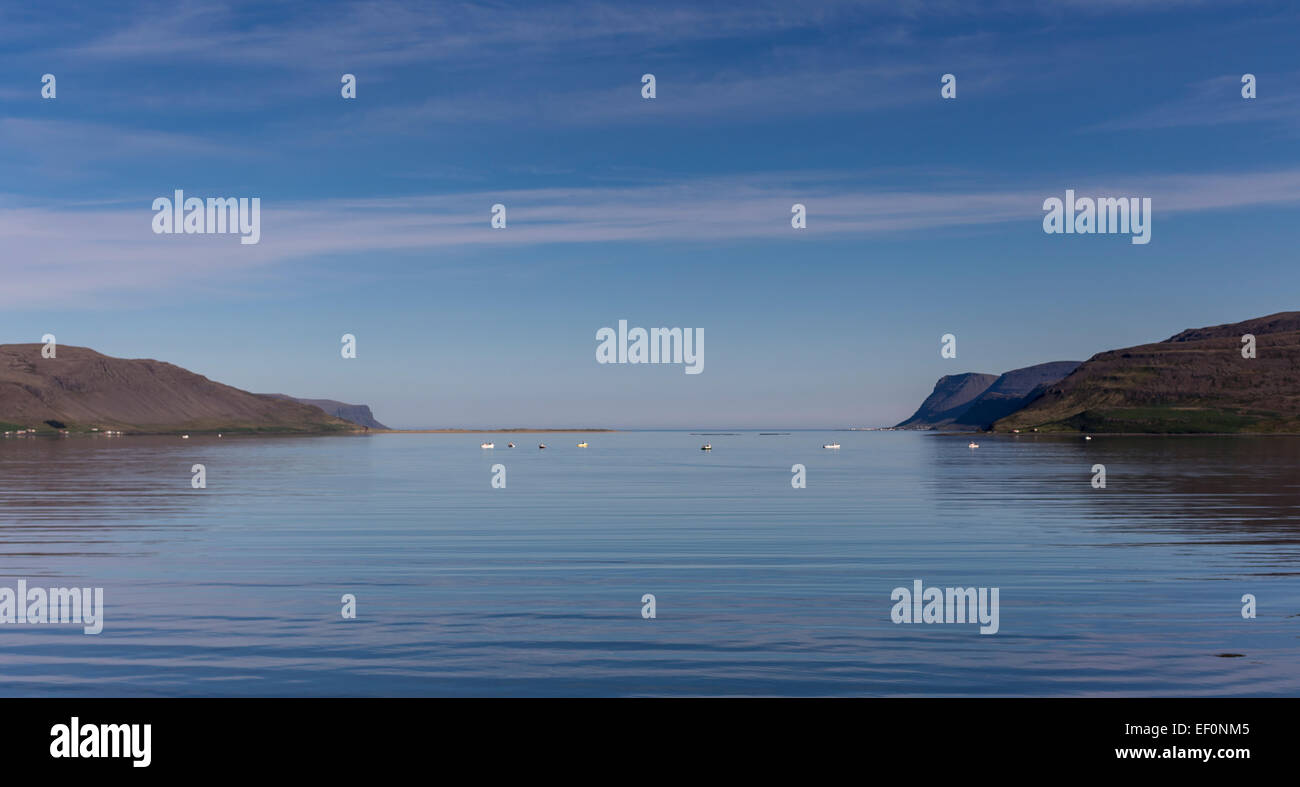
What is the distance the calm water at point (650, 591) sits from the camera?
18.7 m

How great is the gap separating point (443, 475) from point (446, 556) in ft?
225

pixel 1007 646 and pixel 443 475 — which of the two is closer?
pixel 1007 646

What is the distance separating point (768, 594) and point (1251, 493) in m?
53.4

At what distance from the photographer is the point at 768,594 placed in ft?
92.8

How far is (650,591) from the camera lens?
1140 inches

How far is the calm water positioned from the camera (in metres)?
18.7

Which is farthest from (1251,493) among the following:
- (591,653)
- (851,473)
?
(591,653)
